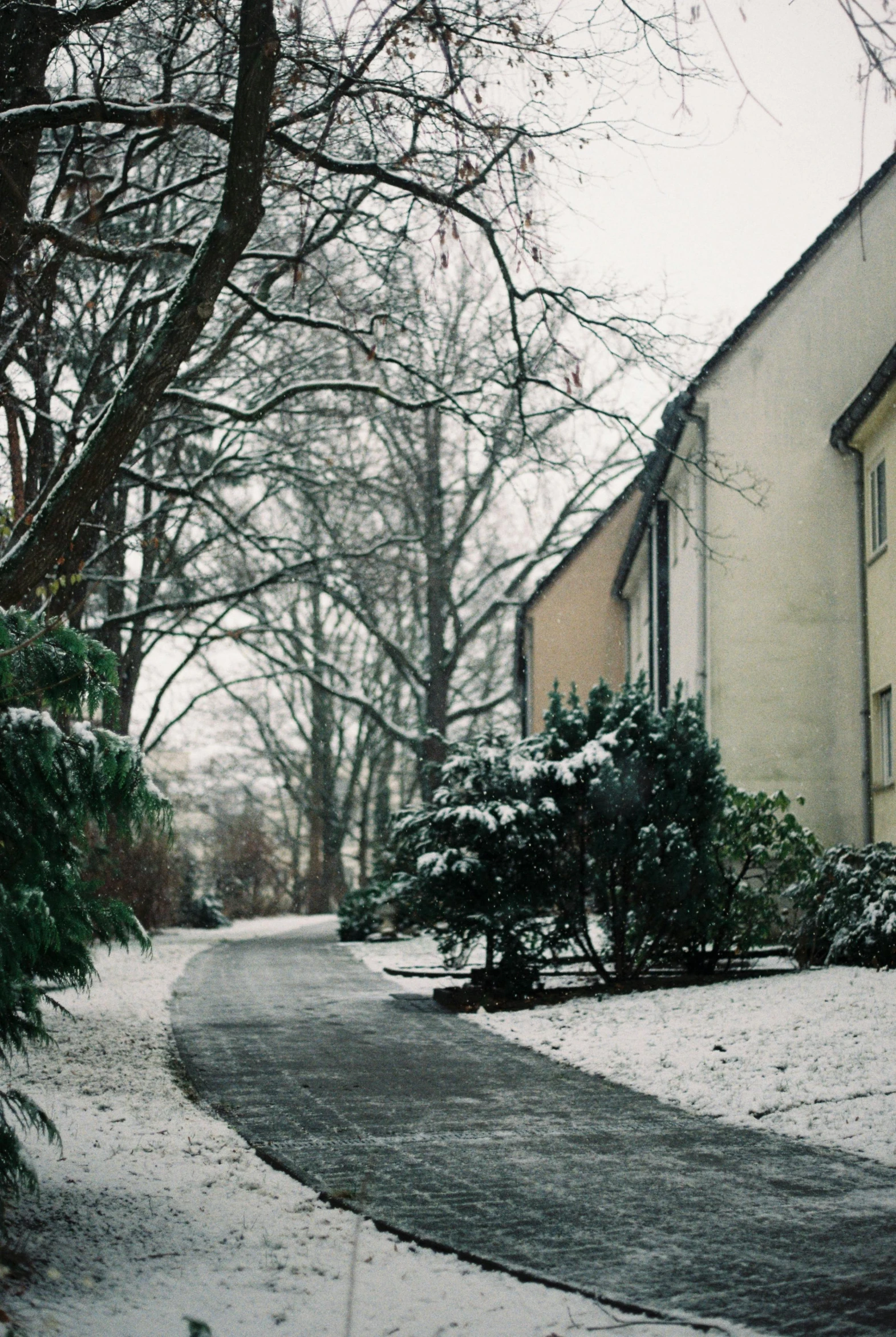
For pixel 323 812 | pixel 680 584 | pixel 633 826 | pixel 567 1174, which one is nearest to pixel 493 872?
pixel 633 826

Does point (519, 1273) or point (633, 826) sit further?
point (633, 826)

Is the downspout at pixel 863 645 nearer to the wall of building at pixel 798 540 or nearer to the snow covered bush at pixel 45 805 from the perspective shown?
the wall of building at pixel 798 540

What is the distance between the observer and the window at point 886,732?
15.6 m

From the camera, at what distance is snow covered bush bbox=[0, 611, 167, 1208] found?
438cm

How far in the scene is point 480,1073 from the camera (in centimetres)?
827

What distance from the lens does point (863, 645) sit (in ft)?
54.0

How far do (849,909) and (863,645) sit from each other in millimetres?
5653

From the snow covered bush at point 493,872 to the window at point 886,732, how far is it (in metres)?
5.89

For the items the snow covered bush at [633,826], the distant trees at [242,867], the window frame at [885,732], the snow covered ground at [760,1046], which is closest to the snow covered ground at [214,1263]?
the snow covered ground at [760,1046]

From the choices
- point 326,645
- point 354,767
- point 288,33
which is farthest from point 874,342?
point 354,767

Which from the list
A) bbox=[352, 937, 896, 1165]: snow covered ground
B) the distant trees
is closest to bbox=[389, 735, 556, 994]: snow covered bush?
bbox=[352, 937, 896, 1165]: snow covered ground

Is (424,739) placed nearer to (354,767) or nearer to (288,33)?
(354,767)

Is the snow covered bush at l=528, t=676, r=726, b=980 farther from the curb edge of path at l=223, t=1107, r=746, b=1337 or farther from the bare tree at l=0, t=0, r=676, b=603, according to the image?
the curb edge of path at l=223, t=1107, r=746, b=1337

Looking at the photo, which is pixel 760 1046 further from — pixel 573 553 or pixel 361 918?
pixel 573 553
